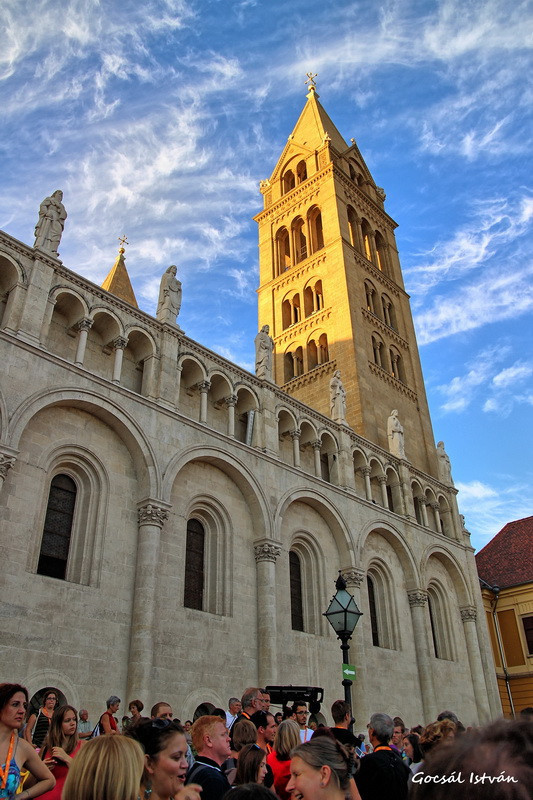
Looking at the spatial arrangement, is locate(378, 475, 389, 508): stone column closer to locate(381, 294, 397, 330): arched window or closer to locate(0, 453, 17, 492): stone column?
locate(381, 294, 397, 330): arched window

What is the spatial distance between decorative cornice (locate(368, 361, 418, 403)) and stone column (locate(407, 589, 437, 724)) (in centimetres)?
1168

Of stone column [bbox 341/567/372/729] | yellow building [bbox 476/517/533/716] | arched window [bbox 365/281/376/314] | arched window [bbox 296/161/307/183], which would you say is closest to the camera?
stone column [bbox 341/567/372/729]

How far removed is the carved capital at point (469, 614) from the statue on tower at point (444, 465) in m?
6.08

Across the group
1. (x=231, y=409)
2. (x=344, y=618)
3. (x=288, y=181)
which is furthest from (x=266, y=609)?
(x=288, y=181)

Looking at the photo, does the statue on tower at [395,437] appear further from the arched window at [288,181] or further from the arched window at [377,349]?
the arched window at [288,181]

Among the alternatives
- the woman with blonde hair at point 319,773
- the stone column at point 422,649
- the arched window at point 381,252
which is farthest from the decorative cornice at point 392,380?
the woman with blonde hair at point 319,773

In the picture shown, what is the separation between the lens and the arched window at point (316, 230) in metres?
37.0

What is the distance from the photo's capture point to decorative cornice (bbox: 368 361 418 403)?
32.5m

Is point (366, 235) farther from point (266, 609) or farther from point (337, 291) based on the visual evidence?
point (266, 609)

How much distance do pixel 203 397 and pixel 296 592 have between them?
743 cm

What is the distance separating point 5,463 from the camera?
13.6 metres

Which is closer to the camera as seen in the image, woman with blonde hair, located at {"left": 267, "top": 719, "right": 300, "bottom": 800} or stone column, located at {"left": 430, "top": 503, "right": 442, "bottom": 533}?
woman with blonde hair, located at {"left": 267, "top": 719, "right": 300, "bottom": 800}

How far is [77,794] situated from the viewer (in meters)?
2.50

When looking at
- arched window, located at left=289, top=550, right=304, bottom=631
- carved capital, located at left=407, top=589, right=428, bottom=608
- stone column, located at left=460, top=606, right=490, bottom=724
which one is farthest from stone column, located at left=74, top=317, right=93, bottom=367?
stone column, located at left=460, top=606, right=490, bottom=724
